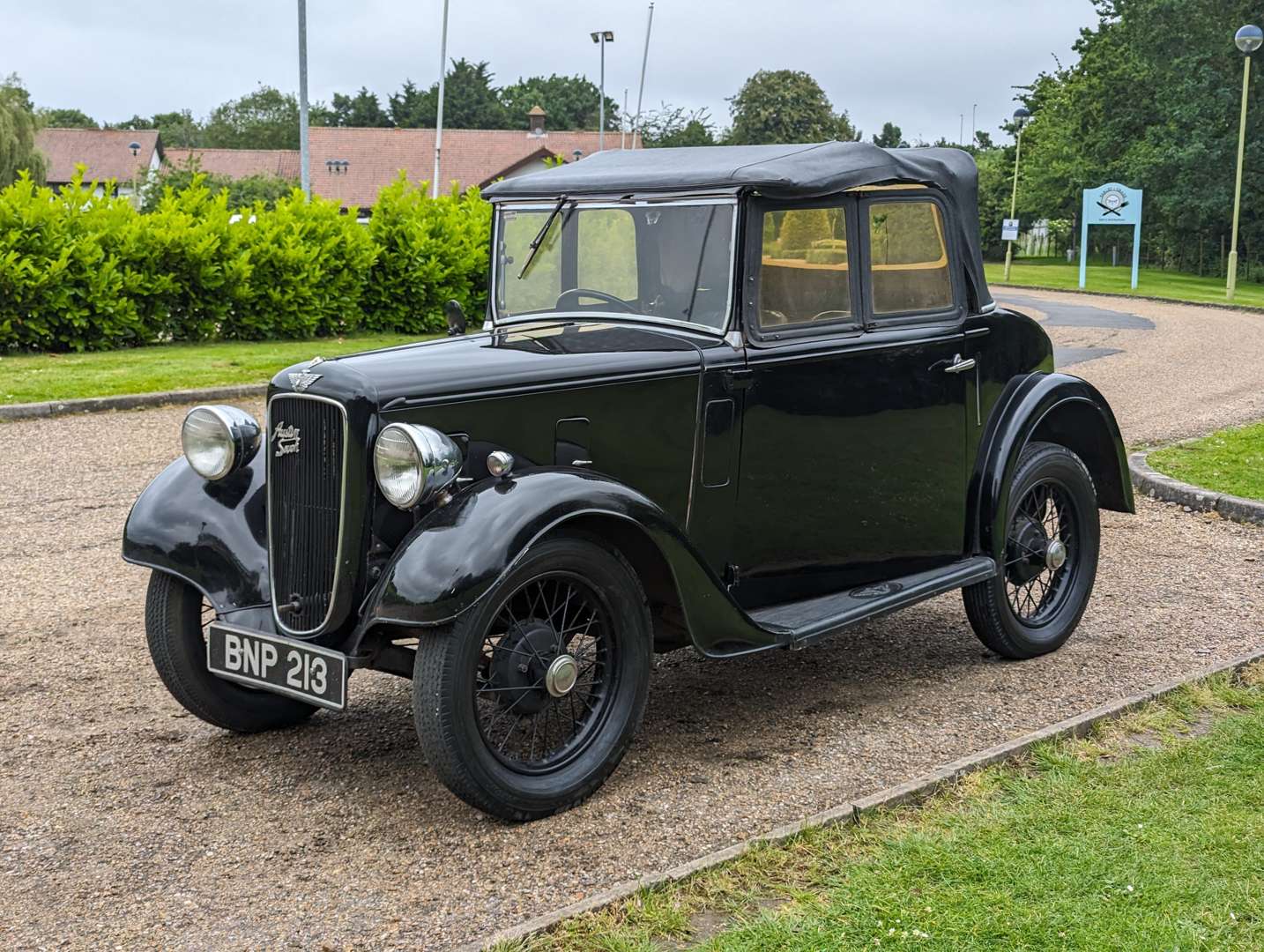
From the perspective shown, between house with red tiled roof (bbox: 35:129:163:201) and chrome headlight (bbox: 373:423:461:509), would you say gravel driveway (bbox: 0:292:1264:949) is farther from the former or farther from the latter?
house with red tiled roof (bbox: 35:129:163:201)

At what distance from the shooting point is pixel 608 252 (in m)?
5.04

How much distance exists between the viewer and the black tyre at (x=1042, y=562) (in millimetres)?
5660

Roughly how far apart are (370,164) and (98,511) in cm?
6463

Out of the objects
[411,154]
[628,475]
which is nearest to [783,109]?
→ [411,154]

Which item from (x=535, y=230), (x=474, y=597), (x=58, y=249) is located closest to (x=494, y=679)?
(x=474, y=597)

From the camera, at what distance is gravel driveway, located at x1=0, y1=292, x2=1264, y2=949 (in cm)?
358

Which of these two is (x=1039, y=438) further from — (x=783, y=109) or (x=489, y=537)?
(x=783, y=109)

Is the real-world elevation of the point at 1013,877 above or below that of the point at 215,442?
below

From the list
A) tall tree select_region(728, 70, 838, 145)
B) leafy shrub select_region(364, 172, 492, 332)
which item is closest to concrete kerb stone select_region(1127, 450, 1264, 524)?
leafy shrub select_region(364, 172, 492, 332)

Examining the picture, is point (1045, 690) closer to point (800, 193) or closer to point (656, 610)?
point (656, 610)

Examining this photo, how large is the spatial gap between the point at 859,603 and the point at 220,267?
12.7 m

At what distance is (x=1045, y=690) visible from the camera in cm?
539

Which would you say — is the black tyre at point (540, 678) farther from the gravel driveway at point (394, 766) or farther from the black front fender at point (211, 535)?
the black front fender at point (211, 535)

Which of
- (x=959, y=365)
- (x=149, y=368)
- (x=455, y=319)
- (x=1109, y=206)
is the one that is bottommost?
(x=149, y=368)
